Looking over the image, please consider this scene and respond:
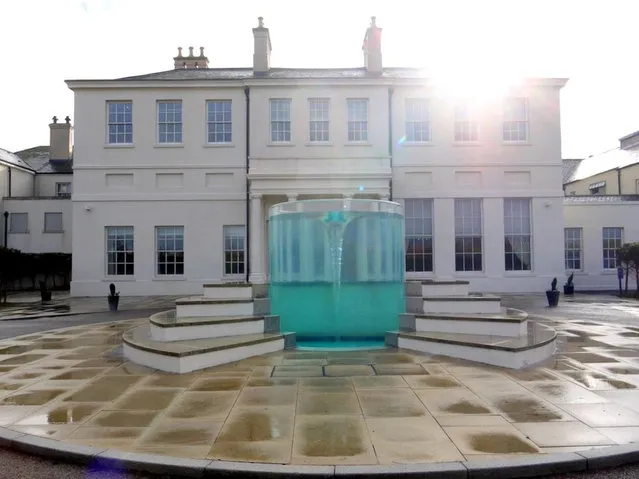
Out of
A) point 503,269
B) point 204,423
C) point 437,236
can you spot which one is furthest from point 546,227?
point 204,423

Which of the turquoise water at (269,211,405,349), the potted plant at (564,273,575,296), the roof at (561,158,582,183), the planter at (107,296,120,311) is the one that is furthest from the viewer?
the roof at (561,158,582,183)

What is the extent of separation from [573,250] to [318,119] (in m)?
14.9

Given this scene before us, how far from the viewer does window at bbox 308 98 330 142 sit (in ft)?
86.2

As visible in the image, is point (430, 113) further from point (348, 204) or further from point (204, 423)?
point (204, 423)

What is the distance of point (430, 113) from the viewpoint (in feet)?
86.9

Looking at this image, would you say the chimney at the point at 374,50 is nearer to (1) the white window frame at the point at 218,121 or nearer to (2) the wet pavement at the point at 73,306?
(1) the white window frame at the point at 218,121

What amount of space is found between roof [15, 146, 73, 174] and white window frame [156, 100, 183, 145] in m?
15.1

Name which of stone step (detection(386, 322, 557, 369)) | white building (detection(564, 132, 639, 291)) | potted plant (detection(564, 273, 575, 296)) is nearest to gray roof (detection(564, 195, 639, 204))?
white building (detection(564, 132, 639, 291))

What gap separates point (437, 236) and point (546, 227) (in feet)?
17.4

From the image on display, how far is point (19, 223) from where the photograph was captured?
112 feet

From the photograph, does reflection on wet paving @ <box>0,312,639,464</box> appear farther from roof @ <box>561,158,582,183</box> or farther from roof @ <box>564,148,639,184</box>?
roof @ <box>561,158,582,183</box>

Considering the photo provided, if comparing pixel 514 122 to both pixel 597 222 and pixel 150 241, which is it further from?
pixel 150 241

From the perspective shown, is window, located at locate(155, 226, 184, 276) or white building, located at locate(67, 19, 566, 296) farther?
window, located at locate(155, 226, 184, 276)

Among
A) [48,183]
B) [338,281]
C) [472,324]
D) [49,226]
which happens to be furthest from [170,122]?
[472,324]
